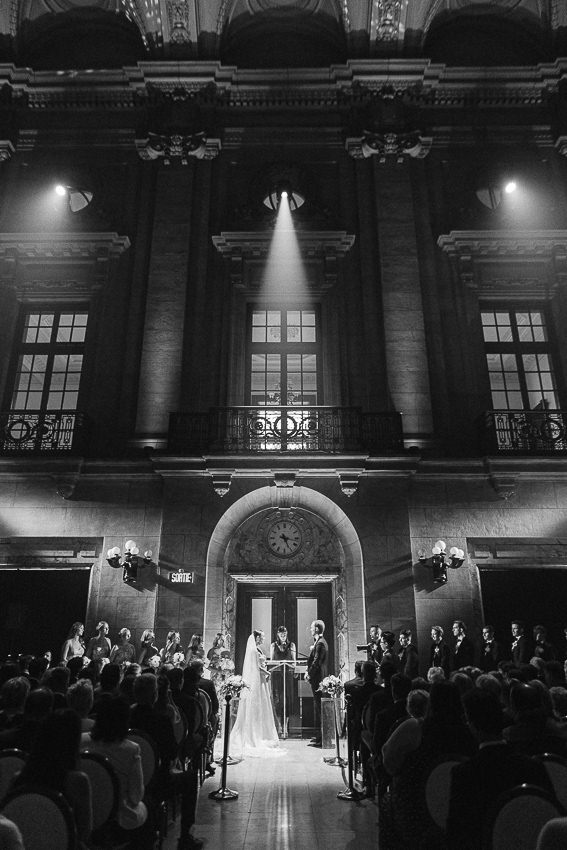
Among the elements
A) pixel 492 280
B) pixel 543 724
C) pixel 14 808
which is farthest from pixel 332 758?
pixel 492 280

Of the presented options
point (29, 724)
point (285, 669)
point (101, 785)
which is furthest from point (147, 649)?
point (101, 785)

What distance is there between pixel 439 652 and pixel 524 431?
539cm

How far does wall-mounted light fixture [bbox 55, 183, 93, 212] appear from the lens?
16656 mm

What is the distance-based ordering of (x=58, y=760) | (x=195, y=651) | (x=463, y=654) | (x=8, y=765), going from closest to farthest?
(x=58, y=760) → (x=8, y=765) → (x=195, y=651) → (x=463, y=654)

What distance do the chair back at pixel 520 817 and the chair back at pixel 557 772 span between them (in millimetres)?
752

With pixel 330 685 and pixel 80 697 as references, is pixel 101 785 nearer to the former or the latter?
pixel 80 697

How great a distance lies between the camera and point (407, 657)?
35.0 feet

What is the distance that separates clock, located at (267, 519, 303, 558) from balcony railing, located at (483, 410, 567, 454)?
4.70 metres

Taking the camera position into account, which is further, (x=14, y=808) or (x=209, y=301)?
(x=209, y=301)

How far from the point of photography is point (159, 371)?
14664mm

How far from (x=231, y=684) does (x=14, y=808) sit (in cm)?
668

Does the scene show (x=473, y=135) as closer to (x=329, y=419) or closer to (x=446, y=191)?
(x=446, y=191)

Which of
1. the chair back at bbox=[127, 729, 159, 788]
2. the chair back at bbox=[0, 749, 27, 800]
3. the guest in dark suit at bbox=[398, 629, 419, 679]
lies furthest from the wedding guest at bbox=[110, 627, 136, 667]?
the chair back at bbox=[0, 749, 27, 800]

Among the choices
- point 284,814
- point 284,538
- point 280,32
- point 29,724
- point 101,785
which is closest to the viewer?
point 101,785
